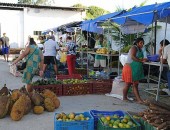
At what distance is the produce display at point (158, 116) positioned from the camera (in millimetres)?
4281

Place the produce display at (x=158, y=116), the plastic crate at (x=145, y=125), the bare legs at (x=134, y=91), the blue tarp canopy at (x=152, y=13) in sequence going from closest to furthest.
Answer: the produce display at (x=158, y=116), the plastic crate at (x=145, y=125), the blue tarp canopy at (x=152, y=13), the bare legs at (x=134, y=91)

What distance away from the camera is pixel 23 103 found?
244 inches

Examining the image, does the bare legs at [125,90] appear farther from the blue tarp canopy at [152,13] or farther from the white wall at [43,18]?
the white wall at [43,18]

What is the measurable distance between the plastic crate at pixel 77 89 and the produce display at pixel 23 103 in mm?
1671

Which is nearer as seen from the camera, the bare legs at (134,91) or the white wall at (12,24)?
the bare legs at (134,91)

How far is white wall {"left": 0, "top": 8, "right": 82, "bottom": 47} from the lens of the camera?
2691 cm

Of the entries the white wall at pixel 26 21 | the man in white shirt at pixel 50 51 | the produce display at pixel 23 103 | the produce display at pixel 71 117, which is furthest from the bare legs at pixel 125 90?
the white wall at pixel 26 21

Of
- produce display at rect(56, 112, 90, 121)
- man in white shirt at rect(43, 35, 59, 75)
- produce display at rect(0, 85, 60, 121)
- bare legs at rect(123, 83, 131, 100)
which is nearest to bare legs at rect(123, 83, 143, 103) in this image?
bare legs at rect(123, 83, 131, 100)

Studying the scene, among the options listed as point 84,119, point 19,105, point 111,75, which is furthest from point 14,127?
point 111,75

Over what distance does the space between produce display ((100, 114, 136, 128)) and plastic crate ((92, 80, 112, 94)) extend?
393 cm

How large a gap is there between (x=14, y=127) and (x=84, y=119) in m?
1.50

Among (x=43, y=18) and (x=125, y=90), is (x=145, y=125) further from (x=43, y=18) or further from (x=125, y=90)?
(x=43, y=18)

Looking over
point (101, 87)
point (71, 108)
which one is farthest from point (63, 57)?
point (71, 108)

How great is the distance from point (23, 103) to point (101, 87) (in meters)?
3.51
